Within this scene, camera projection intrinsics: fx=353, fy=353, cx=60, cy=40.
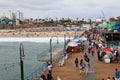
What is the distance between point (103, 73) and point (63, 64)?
6.08 m

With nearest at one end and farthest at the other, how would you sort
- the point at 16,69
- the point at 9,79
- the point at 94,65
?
1. the point at 94,65
2. the point at 9,79
3. the point at 16,69

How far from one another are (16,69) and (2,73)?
146 inches

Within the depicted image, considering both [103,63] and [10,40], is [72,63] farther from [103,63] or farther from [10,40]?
[10,40]

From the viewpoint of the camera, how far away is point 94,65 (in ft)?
113

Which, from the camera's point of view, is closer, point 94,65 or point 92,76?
point 92,76

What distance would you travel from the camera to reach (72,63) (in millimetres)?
36031

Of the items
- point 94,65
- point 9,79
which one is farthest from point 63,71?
point 9,79

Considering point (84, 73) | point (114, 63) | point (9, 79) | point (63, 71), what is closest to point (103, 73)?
point (84, 73)

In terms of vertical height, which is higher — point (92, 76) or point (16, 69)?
point (92, 76)

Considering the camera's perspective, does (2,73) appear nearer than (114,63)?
No

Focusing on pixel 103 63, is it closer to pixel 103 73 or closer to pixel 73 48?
pixel 103 73

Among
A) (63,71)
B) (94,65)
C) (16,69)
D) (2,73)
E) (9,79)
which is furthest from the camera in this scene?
(16,69)

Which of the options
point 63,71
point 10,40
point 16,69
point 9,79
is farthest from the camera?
point 10,40

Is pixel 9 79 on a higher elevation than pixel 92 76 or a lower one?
lower
